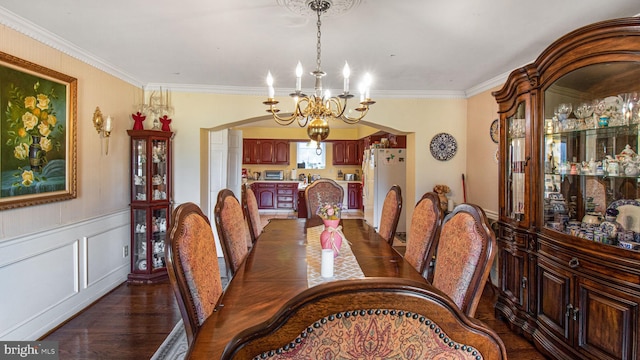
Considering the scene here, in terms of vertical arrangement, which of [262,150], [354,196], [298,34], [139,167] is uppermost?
[298,34]

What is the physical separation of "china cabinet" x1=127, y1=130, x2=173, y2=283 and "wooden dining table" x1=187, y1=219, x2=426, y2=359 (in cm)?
163

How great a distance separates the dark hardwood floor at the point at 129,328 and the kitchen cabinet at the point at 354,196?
19.1 ft

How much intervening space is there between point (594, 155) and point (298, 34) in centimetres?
220

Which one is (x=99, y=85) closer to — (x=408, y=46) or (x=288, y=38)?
(x=288, y=38)

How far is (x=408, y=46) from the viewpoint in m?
2.72

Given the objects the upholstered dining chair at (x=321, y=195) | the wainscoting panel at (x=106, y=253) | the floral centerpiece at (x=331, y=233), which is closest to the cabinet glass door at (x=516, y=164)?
the floral centerpiece at (x=331, y=233)

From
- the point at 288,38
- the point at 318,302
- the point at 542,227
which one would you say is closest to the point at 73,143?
the point at 288,38

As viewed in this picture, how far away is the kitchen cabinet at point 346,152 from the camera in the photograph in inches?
367

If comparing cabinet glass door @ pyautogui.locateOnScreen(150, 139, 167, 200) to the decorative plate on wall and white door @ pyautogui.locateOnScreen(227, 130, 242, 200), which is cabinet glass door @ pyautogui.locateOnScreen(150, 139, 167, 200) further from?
the decorative plate on wall

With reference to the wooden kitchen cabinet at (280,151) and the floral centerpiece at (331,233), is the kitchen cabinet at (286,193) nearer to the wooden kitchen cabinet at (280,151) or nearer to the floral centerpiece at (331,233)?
the wooden kitchen cabinet at (280,151)

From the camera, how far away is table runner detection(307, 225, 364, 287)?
5.59 feet

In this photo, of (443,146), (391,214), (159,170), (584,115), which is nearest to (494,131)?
(443,146)

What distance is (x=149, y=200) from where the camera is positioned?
3.76 m

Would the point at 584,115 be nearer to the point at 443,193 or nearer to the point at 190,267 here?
the point at 443,193
